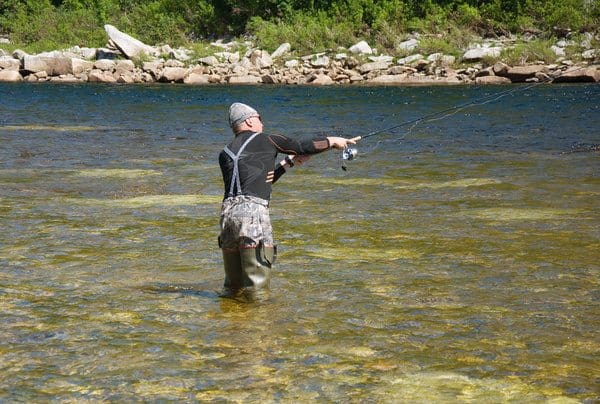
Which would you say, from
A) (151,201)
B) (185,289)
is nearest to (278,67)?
(151,201)

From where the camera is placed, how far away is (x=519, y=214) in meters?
12.3

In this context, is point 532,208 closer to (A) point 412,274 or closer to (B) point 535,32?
(A) point 412,274

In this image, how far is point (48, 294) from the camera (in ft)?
27.1

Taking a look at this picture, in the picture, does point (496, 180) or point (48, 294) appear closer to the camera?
point (48, 294)

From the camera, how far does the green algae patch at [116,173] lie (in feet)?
55.0

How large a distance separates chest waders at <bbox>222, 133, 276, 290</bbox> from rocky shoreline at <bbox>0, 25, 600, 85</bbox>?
36675 millimetres

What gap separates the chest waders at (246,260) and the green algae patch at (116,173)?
29.3 feet

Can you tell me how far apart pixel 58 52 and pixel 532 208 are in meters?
52.1

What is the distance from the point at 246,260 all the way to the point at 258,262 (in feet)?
0.32

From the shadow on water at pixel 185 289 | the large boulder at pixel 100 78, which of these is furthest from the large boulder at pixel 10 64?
the shadow on water at pixel 185 289

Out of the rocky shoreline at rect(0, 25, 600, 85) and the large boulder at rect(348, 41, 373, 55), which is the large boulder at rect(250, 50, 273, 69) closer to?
the rocky shoreline at rect(0, 25, 600, 85)

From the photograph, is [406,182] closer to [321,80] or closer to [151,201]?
[151,201]

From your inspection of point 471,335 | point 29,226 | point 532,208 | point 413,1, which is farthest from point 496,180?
point 413,1

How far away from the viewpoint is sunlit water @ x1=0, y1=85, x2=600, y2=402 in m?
6.20
